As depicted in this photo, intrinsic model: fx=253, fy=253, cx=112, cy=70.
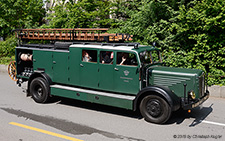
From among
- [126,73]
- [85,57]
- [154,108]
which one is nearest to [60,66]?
[85,57]

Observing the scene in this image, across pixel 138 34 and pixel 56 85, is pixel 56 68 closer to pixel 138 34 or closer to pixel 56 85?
pixel 56 85

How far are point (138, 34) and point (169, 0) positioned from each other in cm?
242

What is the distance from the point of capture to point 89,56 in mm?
8703

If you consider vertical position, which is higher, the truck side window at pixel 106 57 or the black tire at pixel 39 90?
the truck side window at pixel 106 57

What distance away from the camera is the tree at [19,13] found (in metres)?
20.8

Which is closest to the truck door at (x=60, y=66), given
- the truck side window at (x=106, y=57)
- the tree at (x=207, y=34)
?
the truck side window at (x=106, y=57)

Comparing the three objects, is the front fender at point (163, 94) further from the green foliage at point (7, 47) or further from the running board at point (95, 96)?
the green foliage at point (7, 47)

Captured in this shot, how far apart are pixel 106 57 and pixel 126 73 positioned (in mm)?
941

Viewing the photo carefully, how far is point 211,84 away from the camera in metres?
10.9

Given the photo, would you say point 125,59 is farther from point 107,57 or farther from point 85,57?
point 85,57

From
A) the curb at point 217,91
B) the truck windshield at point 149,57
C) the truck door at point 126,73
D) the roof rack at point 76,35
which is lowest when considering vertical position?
the curb at point 217,91

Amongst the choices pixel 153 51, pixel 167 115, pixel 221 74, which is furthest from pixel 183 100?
pixel 221 74

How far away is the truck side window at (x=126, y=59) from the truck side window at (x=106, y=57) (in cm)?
27

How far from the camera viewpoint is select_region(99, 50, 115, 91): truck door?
8.19 metres
